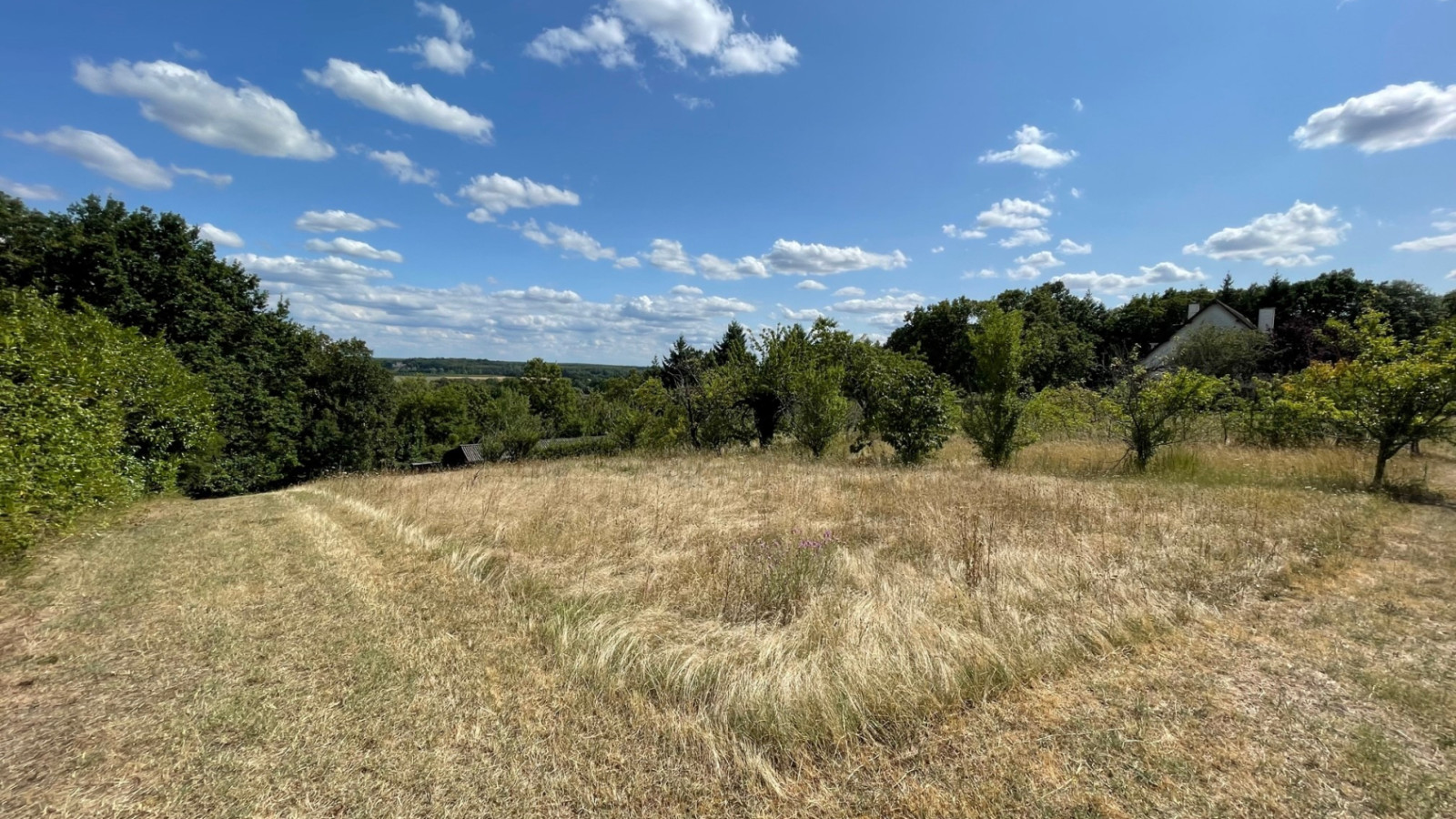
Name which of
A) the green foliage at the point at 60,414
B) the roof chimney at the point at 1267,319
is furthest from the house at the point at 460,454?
the roof chimney at the point at 1267,319

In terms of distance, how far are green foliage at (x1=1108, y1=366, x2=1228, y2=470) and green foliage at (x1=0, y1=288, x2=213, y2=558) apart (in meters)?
15.8

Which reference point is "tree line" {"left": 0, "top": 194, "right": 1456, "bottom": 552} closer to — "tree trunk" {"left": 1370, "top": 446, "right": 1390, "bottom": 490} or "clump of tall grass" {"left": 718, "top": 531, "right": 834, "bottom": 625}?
"tree trunk" {"left": 1370, "top": 446, "right": 1390, "bottom": 490}

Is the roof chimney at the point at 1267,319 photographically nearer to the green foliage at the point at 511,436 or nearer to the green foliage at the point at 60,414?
the green foliage at the point at 511,436

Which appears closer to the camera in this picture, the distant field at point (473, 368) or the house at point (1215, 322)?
the house at point (1215, 322)

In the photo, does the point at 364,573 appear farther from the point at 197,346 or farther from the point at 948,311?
the point at 948,311

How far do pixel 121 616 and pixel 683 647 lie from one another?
15.5 ft

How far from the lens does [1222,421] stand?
13430mm

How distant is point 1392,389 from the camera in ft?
26.6

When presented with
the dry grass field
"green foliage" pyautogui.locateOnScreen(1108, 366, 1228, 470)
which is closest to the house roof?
"green foliage" pyautogui.locateOnScreen(1108, 366, 1228, 470)

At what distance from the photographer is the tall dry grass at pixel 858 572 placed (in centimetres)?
298

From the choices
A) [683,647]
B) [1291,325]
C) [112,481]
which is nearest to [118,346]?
[112,481]

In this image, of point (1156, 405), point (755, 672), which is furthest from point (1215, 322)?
point (755, 672)

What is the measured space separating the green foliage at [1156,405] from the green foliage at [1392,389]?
1582 millimetres

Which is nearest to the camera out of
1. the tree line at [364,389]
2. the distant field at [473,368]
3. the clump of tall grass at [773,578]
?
the clump of tall grass at [773,578]
